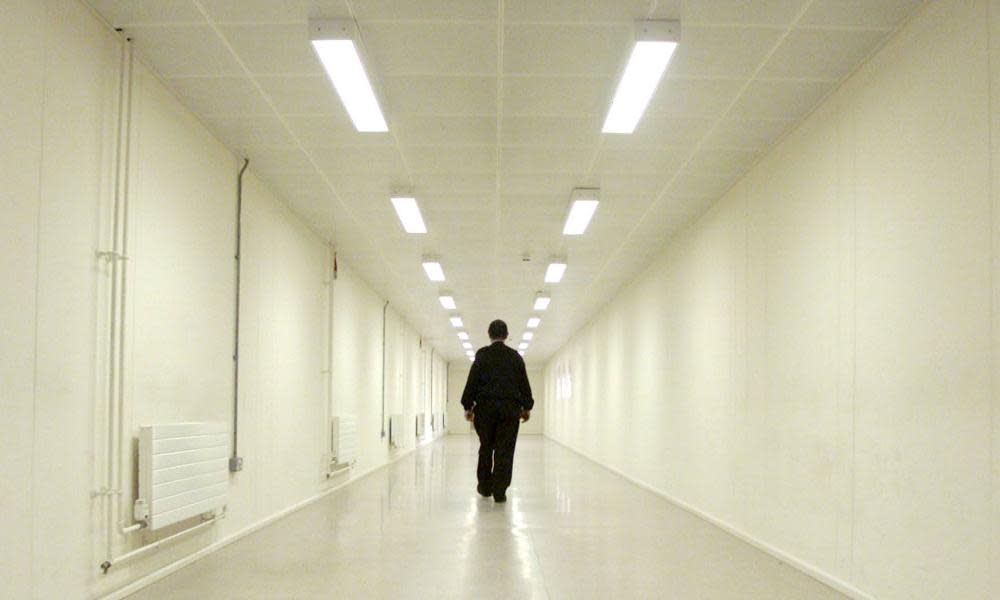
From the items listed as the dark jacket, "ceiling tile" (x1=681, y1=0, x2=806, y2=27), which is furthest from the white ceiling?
the dark jacket

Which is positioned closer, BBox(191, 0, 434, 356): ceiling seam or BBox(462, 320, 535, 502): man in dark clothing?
BBox(191, 0, 434, 356): ceiling seam

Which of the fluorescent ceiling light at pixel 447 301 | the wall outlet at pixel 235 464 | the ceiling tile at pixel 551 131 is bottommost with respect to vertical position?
the wall outlet at pixel 235 464

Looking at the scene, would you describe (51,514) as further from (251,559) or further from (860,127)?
(860,127)

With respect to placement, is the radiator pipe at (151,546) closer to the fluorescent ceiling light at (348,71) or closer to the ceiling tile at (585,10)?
the fluorescent ceiling light at (348,71)

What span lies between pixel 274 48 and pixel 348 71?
1.12 ft

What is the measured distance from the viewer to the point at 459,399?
2639 cm

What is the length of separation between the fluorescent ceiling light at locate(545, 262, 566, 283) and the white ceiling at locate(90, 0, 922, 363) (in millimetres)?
1552

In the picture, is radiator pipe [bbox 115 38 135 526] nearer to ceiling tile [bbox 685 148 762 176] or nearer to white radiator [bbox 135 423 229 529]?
white radiator [bbox 135 423 229 529]

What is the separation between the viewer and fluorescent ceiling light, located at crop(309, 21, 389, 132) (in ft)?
10.5

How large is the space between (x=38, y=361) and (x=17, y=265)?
0.36m

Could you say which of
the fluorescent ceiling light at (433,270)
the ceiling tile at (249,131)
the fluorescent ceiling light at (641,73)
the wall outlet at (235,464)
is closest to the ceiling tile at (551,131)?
the fluorescent ceiling light at (641,73)

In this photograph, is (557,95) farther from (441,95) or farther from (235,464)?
(235,464)

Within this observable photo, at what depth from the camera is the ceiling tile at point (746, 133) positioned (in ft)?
14.1

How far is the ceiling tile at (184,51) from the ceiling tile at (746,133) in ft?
8.66
